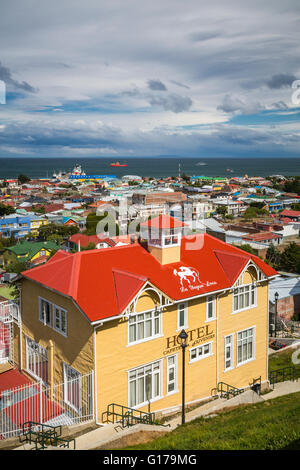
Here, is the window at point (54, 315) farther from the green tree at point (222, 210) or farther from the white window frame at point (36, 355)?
the green tree at point (222, 210)

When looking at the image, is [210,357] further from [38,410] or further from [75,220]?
[75,220]

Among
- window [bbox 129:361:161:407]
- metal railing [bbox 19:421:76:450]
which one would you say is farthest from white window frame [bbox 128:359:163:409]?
metal railing [bbox 19:421:76:450]

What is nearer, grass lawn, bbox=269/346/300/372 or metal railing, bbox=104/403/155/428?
metal railing, bbox=104/403/155/428

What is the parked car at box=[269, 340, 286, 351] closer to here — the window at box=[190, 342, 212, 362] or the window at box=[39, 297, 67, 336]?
the window at box=[190, 342, 212, 362]

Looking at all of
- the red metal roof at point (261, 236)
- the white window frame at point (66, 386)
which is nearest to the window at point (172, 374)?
the white window frame at point (66, 386)

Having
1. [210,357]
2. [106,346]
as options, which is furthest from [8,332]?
[210,357]

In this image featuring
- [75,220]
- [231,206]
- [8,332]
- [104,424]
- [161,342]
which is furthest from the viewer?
[231,206]

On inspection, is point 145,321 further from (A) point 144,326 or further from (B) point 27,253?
(B) point 27,253

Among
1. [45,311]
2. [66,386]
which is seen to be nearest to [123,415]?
[66,386]
